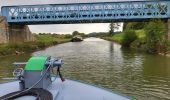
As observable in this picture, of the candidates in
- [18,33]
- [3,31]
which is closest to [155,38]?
[3,31]

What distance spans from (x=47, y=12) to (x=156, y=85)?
4864 centimetres

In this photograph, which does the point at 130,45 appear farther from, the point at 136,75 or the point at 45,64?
the point at 45,64

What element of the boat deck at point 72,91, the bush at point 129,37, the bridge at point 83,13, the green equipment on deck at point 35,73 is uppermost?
the bridge at point 83,13

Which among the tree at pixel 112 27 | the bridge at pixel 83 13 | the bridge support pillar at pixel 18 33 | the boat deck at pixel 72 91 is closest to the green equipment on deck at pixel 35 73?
the boat deck at pixel 72 91

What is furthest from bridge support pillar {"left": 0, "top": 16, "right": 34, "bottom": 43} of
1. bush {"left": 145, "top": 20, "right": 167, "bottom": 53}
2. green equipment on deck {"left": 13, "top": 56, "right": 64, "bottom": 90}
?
green equipment on deck {"left": 13, "top": 56, "right": 64, "bottom": 90}

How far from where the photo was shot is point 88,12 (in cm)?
6116

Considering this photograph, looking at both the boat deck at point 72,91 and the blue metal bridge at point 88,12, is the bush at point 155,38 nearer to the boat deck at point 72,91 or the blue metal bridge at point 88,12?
the blue metal bridge at point 88,12

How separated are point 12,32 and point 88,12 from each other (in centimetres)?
1433

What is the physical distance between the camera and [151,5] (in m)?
59.6

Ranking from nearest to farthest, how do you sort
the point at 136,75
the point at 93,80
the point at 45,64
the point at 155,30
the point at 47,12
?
the point at 45,64
the point at 93,80
the point at 136,75
the point at 155,30
the point at 47,12

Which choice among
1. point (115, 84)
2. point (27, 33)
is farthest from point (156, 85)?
point (27, 33)

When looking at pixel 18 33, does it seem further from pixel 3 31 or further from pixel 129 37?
pixel 129 37

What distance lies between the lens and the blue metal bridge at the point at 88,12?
5912cm

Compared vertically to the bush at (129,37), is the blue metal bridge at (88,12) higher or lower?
higher
